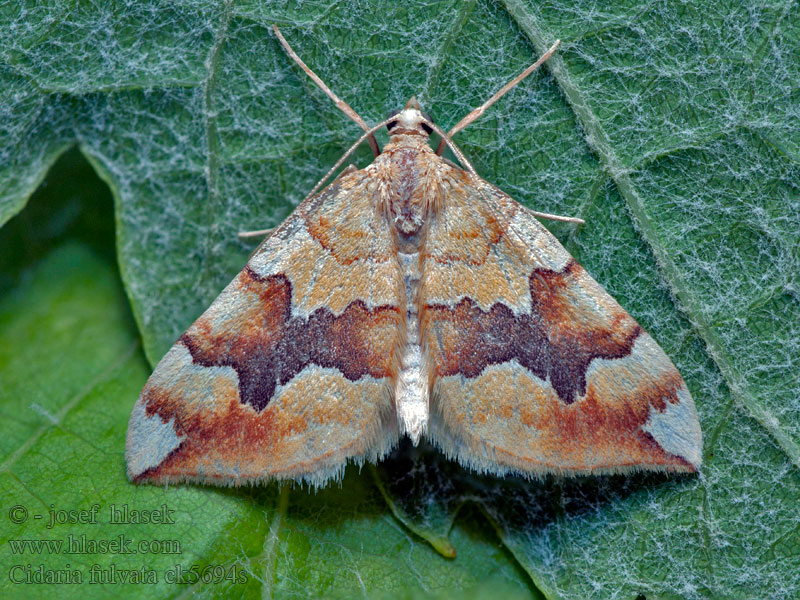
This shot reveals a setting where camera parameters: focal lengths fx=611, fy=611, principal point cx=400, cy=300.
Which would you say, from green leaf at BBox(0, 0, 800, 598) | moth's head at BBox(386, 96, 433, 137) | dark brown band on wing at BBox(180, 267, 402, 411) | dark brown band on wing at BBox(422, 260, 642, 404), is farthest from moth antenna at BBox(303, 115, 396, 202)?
dark brown band on wing at BBox(422, 260, 642, 404)

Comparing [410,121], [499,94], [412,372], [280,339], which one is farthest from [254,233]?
[499,94]

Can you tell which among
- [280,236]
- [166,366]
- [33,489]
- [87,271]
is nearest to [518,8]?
[280,236]

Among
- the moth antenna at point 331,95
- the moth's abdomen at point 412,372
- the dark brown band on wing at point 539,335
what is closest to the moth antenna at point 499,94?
the moth antenna at point 331,95

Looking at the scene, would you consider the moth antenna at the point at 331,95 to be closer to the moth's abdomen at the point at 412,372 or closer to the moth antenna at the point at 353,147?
the moth antenna at the point at 353,147

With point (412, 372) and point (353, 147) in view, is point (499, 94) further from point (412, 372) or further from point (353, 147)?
point (412, 372)

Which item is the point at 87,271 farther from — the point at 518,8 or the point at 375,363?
the point at 518,8
